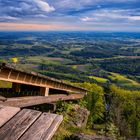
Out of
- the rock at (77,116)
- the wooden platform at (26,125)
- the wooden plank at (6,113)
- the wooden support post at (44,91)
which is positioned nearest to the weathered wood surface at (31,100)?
the wooden support post at (44,91)

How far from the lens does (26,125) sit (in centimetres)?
331

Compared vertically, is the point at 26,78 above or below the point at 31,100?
above

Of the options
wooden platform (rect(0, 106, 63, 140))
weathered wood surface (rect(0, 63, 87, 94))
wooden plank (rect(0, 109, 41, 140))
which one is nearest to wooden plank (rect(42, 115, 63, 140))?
wooden platform (rect(0, 106, 63, 140))

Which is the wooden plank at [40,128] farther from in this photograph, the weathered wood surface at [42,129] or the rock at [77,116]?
the rock at [77,116]

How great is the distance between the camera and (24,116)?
3.65 m

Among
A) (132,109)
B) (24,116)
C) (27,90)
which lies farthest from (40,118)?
(132,109)

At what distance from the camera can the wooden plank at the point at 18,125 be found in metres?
2.98

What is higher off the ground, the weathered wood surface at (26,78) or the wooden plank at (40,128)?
the wooden plank at (40,128)

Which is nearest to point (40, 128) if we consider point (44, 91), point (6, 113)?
point (6, 113)

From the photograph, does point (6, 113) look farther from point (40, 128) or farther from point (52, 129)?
point (52, 129)

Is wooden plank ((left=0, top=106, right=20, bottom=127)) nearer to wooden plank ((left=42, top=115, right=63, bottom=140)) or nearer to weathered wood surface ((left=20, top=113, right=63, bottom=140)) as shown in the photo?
weathered wood surface ((left=20, top=113, right=63, bottom=140))

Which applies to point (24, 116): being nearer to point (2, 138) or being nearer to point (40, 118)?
point (40, 118)

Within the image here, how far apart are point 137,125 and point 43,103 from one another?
44.8 metres

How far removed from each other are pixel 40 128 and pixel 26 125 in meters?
0.17
